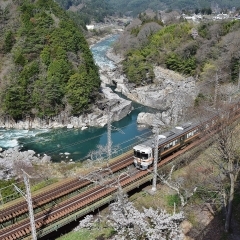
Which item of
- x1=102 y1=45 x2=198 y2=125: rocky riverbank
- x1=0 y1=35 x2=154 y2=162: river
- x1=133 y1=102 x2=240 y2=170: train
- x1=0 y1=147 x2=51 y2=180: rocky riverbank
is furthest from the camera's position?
x1=102 y1=45 x2=198 y2=125: rocky riverbank

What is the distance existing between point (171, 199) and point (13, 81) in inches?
1175

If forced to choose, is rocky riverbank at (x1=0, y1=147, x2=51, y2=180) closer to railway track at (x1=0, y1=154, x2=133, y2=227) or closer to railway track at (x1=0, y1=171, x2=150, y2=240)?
railway track at (x1=0, y1=154, x2=133, y2=227)

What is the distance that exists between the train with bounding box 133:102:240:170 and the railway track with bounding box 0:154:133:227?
1786 mm

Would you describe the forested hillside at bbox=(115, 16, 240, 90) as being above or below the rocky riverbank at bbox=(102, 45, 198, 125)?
above

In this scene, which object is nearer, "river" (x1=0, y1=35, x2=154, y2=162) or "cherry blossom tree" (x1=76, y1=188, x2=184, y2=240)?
"cherry blossom tree" (x1=76, y1=188, x2=184, y2=240)

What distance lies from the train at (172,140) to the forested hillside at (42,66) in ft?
65.5

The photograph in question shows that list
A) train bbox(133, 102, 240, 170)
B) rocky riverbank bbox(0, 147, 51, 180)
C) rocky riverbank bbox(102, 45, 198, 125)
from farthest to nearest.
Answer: rocky riverbank bbox(102, 45, 198, 125) < rocky riverbank bbox(0, 147, 51, 180) < train bbox(133, 102, 240, 170)

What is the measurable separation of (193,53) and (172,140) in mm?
37435

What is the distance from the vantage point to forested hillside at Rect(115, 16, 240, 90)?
48.9 m

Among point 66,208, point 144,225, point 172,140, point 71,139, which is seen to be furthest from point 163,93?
point 144,225

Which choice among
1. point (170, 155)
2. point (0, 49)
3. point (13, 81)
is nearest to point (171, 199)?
point (170, 155)

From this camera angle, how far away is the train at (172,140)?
22094mm

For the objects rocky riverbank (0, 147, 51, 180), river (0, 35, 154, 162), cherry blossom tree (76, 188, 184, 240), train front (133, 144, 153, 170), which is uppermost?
cherry blossom tree (76, 188, 184, 240)

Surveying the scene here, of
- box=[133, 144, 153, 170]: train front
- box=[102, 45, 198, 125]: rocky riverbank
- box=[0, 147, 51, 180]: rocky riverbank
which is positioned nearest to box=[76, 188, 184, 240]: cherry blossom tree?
box=[133, 144, 153, 170]: train front
